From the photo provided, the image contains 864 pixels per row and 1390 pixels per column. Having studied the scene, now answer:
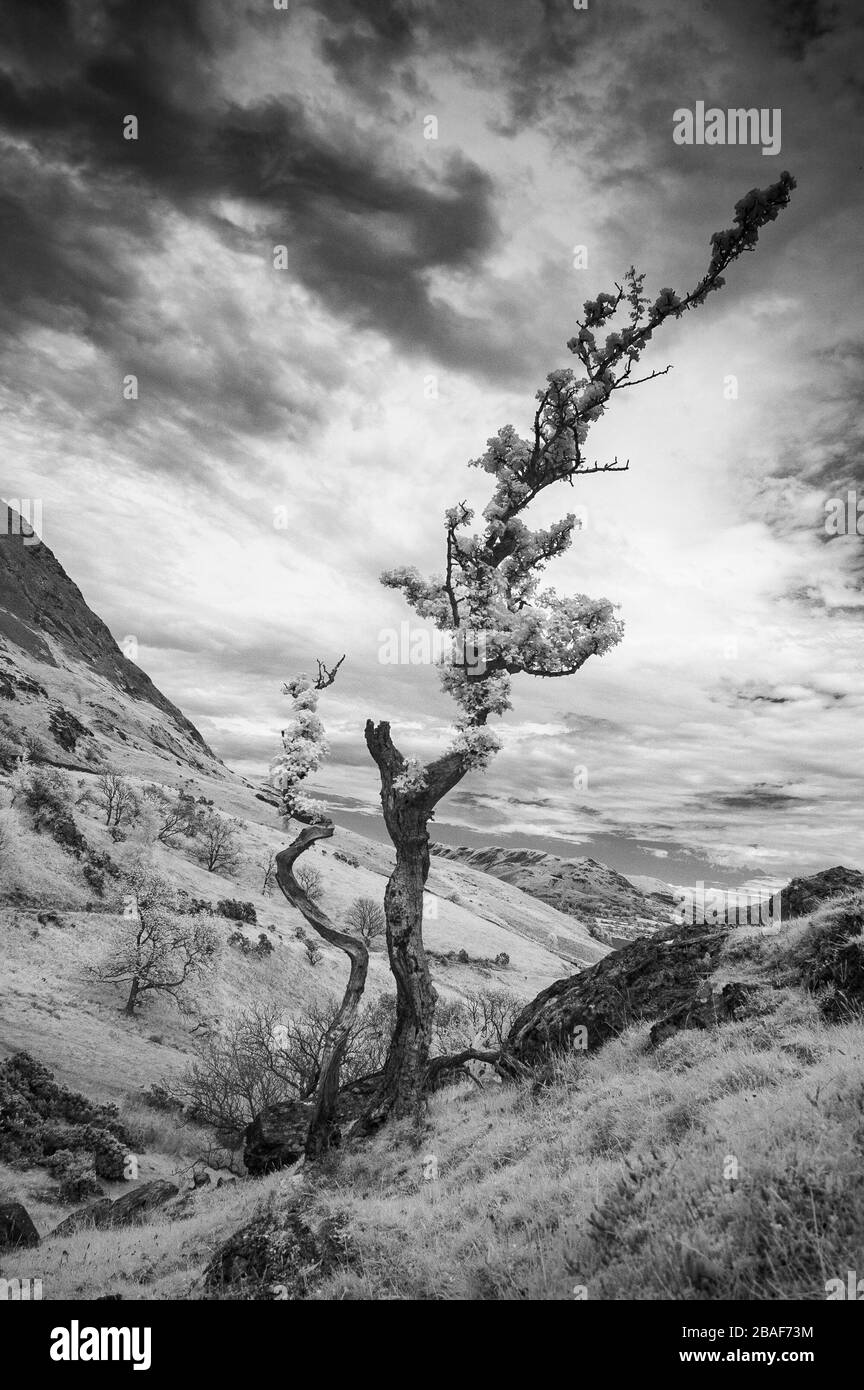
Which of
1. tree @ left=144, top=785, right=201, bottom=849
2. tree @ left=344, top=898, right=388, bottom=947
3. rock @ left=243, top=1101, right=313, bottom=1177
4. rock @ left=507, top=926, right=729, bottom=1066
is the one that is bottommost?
tree @ left=344, top=898, right=388, bottom=947

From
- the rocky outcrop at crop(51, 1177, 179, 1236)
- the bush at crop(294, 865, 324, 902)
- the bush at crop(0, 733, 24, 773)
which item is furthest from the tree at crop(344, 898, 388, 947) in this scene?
the rocky outcrop at crop(51, 1177, 179, 1236)

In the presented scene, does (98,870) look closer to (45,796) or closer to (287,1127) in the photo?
(45,796)

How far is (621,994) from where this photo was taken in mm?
12305

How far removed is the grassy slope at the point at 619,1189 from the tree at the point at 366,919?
50.4 metres

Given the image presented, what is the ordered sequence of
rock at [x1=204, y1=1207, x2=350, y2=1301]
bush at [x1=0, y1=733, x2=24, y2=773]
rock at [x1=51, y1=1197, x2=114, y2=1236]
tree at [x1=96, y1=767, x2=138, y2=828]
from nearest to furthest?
rock at [x1=204, y1=1207, x2=350, y2=1301], rock at [x1=51, y1=1197, x2=114, y2=1236], bush at [x1=0, y1=733, x2=24, y2=773], tree at [x1=96, y1=767, x2=138, y2=828]

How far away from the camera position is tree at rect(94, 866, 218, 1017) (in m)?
34.8

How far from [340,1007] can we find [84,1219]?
26.9 feet

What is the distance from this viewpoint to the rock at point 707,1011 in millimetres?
9758

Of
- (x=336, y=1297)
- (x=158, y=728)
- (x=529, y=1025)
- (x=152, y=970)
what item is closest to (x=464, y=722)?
(x=529, y=1025)

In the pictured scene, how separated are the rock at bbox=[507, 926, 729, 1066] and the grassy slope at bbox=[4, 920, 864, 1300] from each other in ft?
3.19

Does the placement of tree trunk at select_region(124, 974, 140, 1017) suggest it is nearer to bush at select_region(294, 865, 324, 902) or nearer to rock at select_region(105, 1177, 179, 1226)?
rock at select_region(105, 1177, 179, 1226)

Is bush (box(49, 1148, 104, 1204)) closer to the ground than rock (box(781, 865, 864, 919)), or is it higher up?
closer to the ground

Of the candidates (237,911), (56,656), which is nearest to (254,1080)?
(237,911)

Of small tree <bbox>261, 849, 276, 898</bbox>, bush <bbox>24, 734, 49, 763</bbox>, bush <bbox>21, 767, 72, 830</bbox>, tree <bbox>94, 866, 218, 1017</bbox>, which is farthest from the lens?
bush <bbox>24, 734, 49, 763</bbox>
